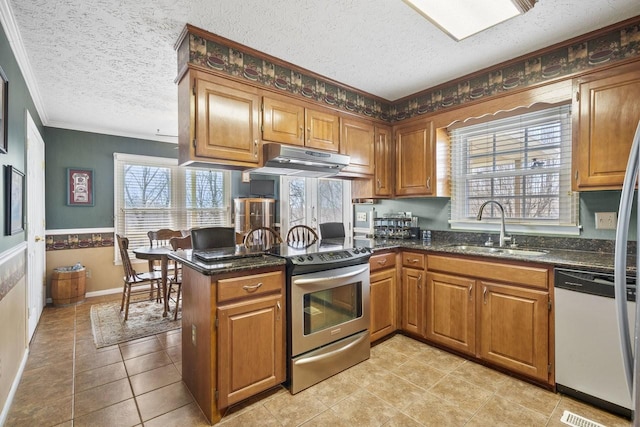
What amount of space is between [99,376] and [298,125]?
8.49ft

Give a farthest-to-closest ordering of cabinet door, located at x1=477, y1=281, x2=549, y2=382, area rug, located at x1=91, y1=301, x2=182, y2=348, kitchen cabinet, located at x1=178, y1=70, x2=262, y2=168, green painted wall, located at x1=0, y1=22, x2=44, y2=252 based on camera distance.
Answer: area rug, located at x1=91, y1=301, x2=182, y2=348 → kitchen cabinet, located at x1=178, y1=70, x2=262, y2=168 → cabinet door, located at x1=477, y1=281, x2=549, y2=382 → green painted wall, located at x1=0, y1=22, x2=44, y2=252

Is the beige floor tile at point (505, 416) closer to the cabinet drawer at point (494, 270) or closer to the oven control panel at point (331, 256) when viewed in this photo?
the cabinet drawer at point (494, 270)

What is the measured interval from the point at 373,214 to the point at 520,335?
2093 mm

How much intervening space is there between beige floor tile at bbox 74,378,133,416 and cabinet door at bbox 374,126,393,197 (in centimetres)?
282

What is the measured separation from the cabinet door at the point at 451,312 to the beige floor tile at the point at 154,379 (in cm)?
215

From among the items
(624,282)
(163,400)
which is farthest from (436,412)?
(163,400)

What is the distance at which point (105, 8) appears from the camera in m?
1.93

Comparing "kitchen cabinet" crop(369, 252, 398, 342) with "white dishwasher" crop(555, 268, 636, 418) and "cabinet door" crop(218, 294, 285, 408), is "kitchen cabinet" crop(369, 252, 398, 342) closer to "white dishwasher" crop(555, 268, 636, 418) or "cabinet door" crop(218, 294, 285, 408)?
"cabinet door" crop(218, 294, 285, 408)

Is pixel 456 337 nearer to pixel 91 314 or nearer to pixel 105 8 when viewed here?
pixel 105 8

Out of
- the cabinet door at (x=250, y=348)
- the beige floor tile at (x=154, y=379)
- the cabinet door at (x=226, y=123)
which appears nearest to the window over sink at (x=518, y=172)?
the cabinet door at (x=226, y=123)

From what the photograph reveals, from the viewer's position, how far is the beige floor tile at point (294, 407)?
73.2 inches

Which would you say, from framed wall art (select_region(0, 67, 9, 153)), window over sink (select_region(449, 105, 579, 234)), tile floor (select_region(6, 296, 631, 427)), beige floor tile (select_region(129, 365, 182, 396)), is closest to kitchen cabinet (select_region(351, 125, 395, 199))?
window over sink (select_region(449, 105, 579, 234))

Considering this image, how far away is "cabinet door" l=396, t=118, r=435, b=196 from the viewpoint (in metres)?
3.20

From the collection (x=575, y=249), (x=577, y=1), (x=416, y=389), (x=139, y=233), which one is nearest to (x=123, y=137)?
(x=139, y=233)
